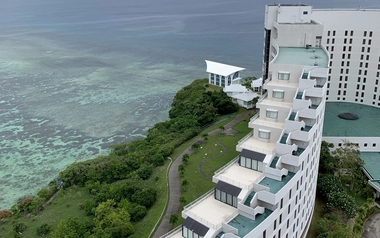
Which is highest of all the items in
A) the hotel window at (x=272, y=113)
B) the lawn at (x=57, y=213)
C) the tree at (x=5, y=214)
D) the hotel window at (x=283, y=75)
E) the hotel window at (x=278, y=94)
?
the hotel window at (x=283, y=75)

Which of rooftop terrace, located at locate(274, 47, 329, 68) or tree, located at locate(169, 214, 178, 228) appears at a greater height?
rooftop terrace, located at locate(274, 47, 329, 68)

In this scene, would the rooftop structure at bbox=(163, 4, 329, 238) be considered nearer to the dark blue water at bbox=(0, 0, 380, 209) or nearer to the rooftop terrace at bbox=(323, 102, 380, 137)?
the rooftop terrace at bbox=(323, 102, 380, 137)

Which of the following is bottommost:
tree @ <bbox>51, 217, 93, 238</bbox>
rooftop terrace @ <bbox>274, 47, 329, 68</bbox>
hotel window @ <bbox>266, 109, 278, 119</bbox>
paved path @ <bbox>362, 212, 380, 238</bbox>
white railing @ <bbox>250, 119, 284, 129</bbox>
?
paved path @ <bbox>362, 212, 380, 238</bbox>

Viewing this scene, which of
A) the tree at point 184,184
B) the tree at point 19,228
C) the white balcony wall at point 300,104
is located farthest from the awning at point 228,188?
the tree at point 19,228

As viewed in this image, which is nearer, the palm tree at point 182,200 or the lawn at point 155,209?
the lawn at point 155,209

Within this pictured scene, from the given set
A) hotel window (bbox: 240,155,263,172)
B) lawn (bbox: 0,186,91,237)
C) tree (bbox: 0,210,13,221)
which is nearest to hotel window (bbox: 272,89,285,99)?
hotel window (bbox: 240,155,263,172)

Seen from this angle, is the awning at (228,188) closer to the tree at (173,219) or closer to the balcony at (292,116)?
the balcony at (292,116)
